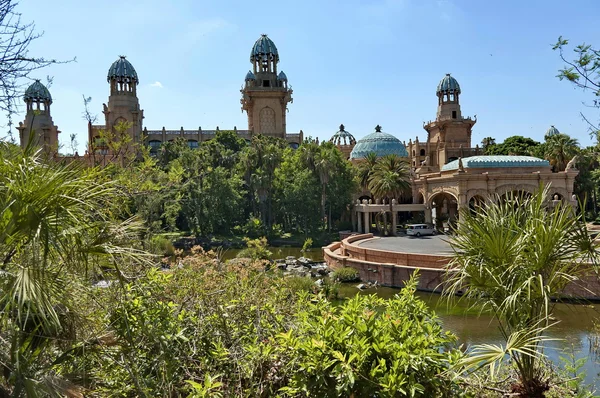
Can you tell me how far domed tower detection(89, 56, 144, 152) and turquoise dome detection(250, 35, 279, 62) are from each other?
17.5m

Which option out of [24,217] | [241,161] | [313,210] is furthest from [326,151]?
[24,217]

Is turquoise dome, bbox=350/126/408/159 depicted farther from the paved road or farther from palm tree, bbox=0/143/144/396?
palm tree, bbox=0/143/144/396

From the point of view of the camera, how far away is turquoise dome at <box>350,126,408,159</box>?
62688 mm

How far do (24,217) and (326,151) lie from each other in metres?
42.3

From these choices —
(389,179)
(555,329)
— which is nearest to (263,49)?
(389,179)

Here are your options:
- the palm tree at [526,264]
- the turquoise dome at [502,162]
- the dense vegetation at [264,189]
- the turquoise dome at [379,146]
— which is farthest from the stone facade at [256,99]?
the palm tree at [526,264]

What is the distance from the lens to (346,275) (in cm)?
2661

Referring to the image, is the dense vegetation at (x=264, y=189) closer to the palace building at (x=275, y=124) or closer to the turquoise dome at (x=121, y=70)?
the palace building at (x=275, y=124)

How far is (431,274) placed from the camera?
23062mm

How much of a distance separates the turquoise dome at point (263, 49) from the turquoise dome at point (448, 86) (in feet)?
82.9

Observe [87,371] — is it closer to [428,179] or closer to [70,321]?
[70,321]

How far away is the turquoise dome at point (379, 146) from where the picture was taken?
62.7 metres

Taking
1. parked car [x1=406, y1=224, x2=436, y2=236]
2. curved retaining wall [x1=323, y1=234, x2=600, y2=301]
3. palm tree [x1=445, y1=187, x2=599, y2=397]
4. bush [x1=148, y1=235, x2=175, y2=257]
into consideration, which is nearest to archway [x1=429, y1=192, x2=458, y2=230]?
parked car [x1=406, y1=224, x2=436, y2=236]

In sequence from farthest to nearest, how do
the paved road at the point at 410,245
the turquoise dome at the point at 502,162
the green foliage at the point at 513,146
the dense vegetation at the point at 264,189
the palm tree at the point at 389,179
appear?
the green foliage at the point at 513,146
the dense vegetation at the point at 264,189
the turquoise dome at the point at 502,162
the palm tree at the point at 389,179
the paved road at the point at 410,245
